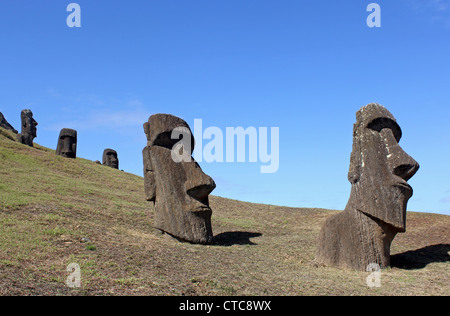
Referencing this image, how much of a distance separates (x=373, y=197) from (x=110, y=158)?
119 ft

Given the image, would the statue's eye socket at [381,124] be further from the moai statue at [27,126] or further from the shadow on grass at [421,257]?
the moai statue at [27,126]

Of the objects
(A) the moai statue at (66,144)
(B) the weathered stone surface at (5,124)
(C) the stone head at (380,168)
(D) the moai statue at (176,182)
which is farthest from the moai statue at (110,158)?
(C) the stone head at (380,168)

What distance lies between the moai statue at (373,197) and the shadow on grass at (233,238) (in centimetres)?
401

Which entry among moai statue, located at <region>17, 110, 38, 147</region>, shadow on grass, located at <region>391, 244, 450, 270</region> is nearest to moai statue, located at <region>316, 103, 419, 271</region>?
shadow on grass, located at <region>391, 244, 450, 270</region>

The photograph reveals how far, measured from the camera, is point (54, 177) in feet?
79.8

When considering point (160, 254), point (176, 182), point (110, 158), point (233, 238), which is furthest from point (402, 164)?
point (110, 158)

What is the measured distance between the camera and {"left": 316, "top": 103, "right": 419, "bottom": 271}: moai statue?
34.3 ft

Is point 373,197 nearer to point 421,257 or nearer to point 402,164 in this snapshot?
point 402,164

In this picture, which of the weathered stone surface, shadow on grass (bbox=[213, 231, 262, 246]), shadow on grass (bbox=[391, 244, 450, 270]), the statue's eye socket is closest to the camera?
the statue's eye socket

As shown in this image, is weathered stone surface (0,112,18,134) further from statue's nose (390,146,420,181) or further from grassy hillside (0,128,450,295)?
statue's nose (390,146,420,181)

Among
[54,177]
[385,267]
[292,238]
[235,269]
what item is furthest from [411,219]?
[54,177]

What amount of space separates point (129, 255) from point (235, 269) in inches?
99.6

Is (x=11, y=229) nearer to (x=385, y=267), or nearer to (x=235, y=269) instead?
(x=235, y=269)

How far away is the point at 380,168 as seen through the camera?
1067cm
